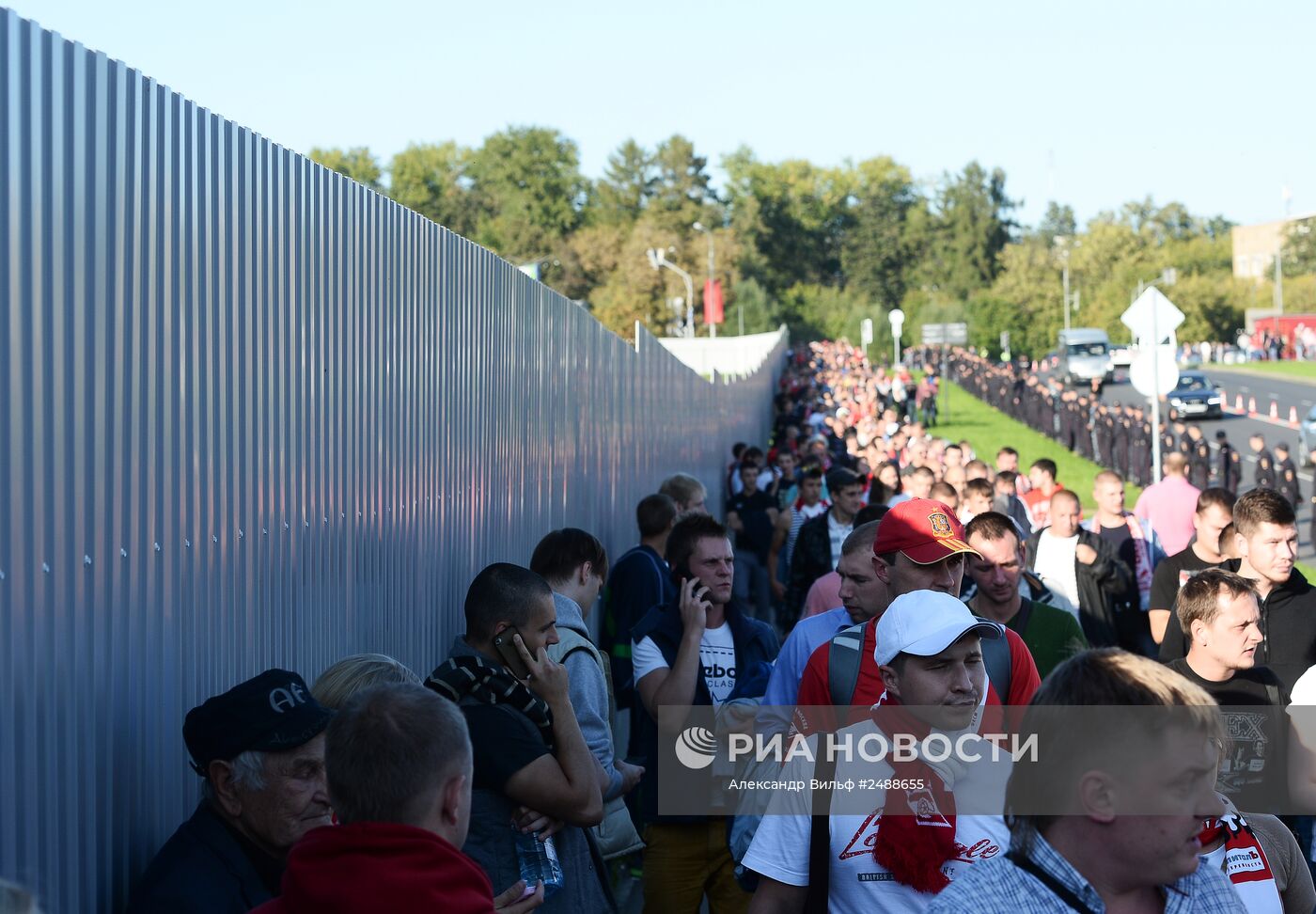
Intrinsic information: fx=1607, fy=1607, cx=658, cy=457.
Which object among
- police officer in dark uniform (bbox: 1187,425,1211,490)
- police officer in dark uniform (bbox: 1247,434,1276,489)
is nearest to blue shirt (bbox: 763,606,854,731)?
police officer in dark uniform (bbox: 1247,434,1276,489)

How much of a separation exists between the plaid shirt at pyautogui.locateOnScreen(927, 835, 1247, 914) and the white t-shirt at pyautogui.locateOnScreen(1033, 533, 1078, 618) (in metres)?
6.90

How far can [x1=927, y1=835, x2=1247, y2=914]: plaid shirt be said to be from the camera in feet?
9.27

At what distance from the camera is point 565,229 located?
15200 centimetres

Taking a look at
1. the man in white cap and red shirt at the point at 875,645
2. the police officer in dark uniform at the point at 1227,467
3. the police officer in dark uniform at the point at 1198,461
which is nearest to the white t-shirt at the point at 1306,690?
the man in white cap and red shirt at the point at 875,645

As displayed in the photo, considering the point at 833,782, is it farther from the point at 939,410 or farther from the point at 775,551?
the point at 939,410

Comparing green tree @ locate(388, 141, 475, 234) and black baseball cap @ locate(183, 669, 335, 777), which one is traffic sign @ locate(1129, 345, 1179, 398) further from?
green tree @ locate(388, 141, 475, 234)

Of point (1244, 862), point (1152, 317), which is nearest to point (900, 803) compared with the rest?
point (1244, 862)

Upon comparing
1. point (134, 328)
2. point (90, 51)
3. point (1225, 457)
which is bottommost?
point (1225, 457)

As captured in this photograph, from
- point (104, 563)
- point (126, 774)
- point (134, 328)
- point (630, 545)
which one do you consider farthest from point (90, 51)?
point (630, 545)

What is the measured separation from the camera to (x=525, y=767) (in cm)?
423

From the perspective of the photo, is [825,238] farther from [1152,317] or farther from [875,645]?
[875,645]

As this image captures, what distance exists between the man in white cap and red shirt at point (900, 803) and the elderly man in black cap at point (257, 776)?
43.8 inches

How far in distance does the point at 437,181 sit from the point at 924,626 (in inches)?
6474

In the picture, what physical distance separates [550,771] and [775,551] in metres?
10.6
